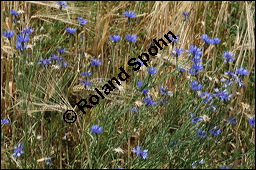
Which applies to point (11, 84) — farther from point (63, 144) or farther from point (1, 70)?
point (63, 144)

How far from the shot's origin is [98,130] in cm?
182

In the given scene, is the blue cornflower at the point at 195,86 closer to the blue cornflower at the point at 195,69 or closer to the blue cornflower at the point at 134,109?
the blue cornflower at the point at 195,69

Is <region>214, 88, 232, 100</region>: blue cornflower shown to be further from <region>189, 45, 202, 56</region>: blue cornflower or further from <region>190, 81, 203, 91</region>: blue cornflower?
<region>189, 45, 202, 56</region>: blue cornflower

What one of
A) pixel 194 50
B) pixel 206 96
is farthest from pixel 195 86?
pixel 194 50

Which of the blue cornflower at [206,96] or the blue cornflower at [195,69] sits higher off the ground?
the blue cornflower at [195,69]

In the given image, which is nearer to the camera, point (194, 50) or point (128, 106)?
point (128, 106)

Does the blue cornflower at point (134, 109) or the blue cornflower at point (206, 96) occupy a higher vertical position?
the blue cornflower at point (206, 96)

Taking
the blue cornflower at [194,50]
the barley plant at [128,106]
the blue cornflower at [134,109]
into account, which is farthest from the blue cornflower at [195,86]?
the blue cornflower at [134,109]

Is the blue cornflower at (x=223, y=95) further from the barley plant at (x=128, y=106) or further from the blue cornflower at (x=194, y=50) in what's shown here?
the blue cornflower at (x=194, y=50)

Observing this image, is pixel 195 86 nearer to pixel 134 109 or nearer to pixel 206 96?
pixel 206 96

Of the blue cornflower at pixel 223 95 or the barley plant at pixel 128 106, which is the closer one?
the barley plant at pixel 128 106

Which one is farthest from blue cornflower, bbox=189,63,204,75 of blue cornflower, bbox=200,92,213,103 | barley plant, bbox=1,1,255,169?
blue cornflower, bbox=200,92,213,103

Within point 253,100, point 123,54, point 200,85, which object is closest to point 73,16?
point 123,54

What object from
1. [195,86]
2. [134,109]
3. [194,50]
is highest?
[194,50]
